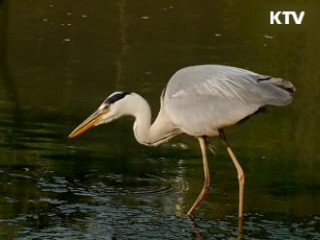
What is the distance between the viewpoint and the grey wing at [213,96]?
7.91 m

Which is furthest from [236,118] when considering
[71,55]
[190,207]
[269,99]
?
[71,55]

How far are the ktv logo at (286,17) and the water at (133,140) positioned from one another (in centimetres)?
51

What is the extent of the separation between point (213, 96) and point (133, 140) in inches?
89.9

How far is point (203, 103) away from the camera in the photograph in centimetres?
814

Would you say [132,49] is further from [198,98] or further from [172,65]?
[198,98]

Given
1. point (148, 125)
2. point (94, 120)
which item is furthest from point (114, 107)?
point (148, 125)

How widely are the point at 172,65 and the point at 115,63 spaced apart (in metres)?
0.84

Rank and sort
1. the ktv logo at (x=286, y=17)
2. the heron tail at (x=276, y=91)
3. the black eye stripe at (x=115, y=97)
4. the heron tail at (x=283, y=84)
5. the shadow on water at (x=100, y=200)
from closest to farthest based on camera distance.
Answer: the shadow on water at (x=100, y=200), the heron tail at (x=276, y=91), the heron tail at (x=283, y=84), the black eye stripe at (x=115, y=97), the ktv logo at (x=286, y=17)

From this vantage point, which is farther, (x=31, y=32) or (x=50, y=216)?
(x=31, y=32)

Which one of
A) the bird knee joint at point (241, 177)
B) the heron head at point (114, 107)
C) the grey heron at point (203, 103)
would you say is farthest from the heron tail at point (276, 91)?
the heron head at point (114, 107)

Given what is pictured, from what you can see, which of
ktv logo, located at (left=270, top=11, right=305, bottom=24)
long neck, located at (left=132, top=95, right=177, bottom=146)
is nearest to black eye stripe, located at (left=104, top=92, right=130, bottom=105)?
long neck, located at (left=132, top=95, right=177, bottom=146)

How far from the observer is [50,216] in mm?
7684

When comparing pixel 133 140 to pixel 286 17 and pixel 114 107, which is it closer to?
pixel 114 107

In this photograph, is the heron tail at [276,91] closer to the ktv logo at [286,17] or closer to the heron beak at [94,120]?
the heron beak at [94,120]
